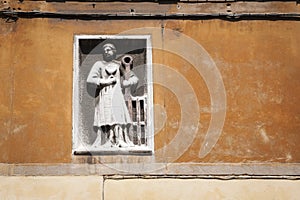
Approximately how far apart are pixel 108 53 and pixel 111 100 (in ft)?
1.87

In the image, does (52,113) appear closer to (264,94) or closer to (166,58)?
(166,58)

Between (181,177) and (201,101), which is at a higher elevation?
(201,101)

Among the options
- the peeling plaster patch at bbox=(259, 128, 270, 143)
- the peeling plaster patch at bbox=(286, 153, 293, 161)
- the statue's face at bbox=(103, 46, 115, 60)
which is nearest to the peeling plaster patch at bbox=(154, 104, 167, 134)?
the statue's face at bbox=(103, 46, 115, 60)

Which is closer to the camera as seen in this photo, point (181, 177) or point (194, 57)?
point (181, 177)

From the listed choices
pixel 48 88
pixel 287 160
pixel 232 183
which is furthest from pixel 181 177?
pixel 48 88

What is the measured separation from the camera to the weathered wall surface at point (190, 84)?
8.12 metres

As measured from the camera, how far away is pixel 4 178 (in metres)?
7.89

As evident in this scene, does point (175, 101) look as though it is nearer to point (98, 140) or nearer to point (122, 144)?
point (122, 144)

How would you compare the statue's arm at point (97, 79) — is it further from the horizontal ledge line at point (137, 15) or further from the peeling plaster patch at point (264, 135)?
the peeling plaster patch at point (264, 135)

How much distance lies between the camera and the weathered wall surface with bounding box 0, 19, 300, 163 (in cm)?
812

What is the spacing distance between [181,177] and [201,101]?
889 millimetres

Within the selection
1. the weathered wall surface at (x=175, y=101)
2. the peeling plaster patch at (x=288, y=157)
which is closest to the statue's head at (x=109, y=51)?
the weathered wall surface at (x=175, y=101)

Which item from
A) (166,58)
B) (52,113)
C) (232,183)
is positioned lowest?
(232,183)

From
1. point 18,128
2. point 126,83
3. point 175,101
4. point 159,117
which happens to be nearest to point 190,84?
point 175,101
